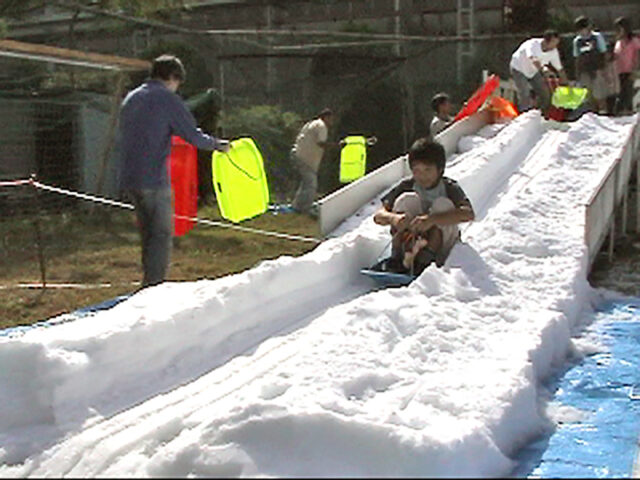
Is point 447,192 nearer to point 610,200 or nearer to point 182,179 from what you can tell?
point 610,200

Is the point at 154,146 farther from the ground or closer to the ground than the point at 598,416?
farther from the ground

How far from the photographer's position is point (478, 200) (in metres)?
8.00

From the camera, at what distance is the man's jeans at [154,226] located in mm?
6223

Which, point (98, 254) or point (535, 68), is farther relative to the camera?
point (535, 68)

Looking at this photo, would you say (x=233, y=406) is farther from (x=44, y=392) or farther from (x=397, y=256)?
(x=397, y=256)

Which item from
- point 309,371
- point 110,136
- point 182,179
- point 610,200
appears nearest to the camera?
point 309,371

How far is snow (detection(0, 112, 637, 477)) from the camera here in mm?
2744

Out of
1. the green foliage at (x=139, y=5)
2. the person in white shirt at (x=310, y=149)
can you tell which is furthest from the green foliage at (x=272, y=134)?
the person in white shirt at (x=310, y=149)

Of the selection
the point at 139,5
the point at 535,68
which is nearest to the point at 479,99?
the point at 535,68

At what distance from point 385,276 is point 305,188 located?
19.1 ft

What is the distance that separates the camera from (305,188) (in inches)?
449

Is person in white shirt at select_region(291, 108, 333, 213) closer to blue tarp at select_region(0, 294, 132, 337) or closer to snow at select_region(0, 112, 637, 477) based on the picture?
blue tarp at select_region(0, 294, 132, 337)

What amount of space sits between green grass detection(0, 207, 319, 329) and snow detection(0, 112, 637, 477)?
2689mm

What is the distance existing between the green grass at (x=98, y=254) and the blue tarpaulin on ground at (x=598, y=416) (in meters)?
3.98
